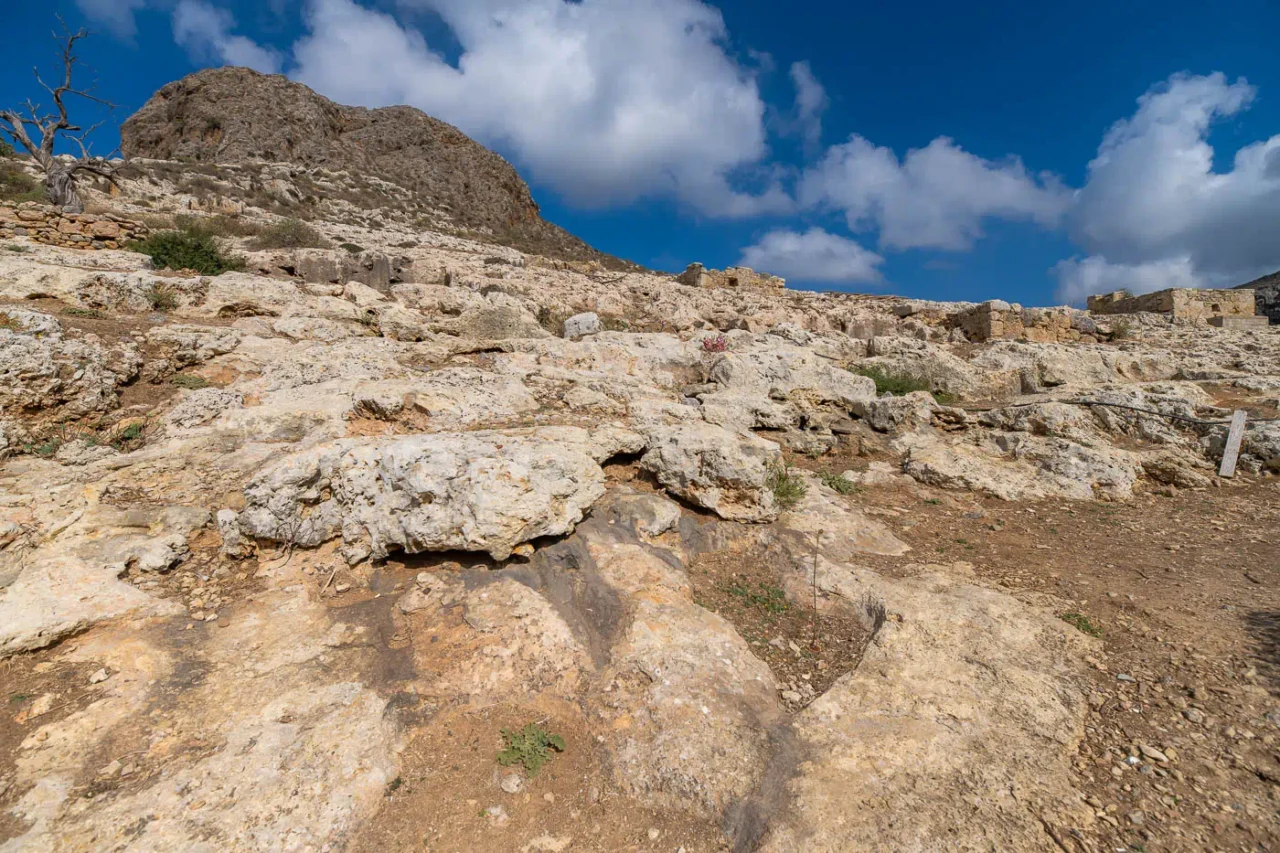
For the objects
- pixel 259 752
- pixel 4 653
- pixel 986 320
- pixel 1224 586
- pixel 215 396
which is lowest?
pixel 259 752

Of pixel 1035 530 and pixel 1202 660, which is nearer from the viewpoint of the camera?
pixel 1202 660

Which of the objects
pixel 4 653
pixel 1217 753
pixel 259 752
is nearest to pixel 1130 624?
pixel 1217 753

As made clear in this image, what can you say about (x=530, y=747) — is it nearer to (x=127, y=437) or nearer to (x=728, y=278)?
(x=127, y=437)

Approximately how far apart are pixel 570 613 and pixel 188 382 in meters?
5.51

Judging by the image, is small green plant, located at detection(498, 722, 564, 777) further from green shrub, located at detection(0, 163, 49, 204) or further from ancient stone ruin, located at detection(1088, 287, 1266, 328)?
ancient stone ruin, located at detection(1088, 287, 1266, 328)

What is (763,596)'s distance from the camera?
172 inches

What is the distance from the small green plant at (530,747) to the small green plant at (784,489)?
3199 mm

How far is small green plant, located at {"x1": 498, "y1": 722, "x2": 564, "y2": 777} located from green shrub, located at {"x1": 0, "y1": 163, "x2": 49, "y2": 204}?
2000 centimetres

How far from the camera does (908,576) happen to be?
460 cm

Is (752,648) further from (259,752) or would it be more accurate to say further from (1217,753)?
(259,752)

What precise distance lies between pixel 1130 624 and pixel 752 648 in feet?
9.18

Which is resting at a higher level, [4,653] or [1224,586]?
[1224,586]

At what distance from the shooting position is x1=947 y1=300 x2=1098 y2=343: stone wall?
15.3 meters

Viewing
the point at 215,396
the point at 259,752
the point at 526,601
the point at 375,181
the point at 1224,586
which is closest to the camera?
the point at 259,752
